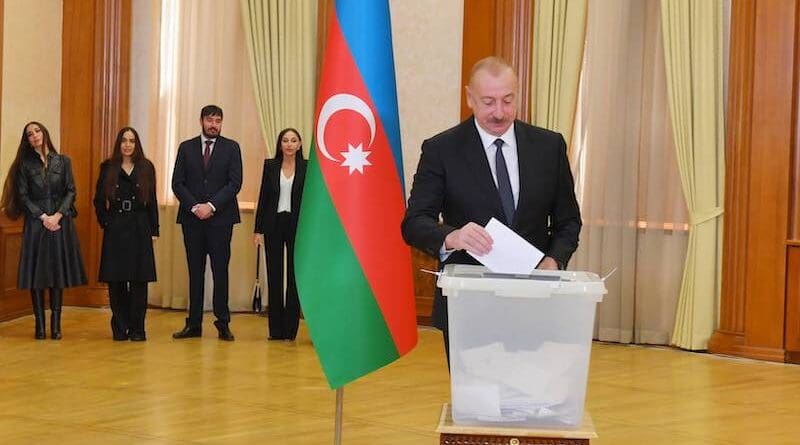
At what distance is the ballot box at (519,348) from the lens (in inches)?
105

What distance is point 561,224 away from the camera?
11.2 ft

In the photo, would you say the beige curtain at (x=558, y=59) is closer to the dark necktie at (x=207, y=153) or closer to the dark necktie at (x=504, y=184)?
the dark necktie at (x=207, y=153)

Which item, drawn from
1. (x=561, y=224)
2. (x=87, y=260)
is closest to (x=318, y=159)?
(x=561, y=224)

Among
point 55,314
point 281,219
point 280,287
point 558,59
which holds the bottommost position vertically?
point 55,314

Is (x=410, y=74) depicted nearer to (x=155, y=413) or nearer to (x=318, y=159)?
(x=155, y=413)

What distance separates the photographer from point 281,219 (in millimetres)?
8359

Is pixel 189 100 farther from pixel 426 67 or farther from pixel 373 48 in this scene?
pixel 373 48

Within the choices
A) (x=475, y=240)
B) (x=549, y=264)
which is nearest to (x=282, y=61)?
(x=549, y=264)

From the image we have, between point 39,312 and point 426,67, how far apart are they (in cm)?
341

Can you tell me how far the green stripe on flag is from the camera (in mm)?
4211

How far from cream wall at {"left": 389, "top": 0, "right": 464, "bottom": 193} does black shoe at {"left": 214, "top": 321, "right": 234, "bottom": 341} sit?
1.81 meters

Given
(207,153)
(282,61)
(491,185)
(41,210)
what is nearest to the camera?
(491,185)

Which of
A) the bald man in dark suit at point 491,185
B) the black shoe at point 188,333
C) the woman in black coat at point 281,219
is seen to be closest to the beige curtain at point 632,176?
the woman in black coat at point 281,219

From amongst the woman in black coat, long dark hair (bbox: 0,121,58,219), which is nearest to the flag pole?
the woman in black coat
